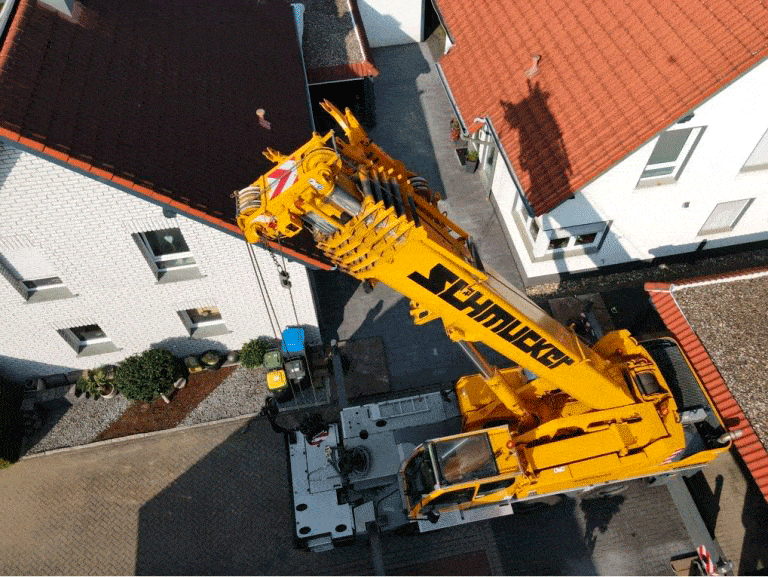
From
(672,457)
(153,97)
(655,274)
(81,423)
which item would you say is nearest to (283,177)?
(153,97)

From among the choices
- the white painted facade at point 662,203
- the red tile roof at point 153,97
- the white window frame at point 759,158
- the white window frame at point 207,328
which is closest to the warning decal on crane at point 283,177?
the red tile roof at point 153,97

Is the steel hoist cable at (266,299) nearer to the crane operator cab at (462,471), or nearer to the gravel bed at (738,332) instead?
the crane operator cab at (462,471)

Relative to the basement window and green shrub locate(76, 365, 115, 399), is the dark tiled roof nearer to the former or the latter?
the basement window

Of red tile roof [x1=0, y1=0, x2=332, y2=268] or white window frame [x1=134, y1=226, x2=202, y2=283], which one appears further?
white window frame [x1=134, y1=226, x2=202, y2=283]

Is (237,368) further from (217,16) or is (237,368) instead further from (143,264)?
(217,16)

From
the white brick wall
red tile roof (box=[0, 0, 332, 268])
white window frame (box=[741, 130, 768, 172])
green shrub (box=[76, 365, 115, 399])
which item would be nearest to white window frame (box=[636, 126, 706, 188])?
white window frame (box=[741, 130, 768, 172])

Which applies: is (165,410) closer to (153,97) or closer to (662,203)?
(153,97)
